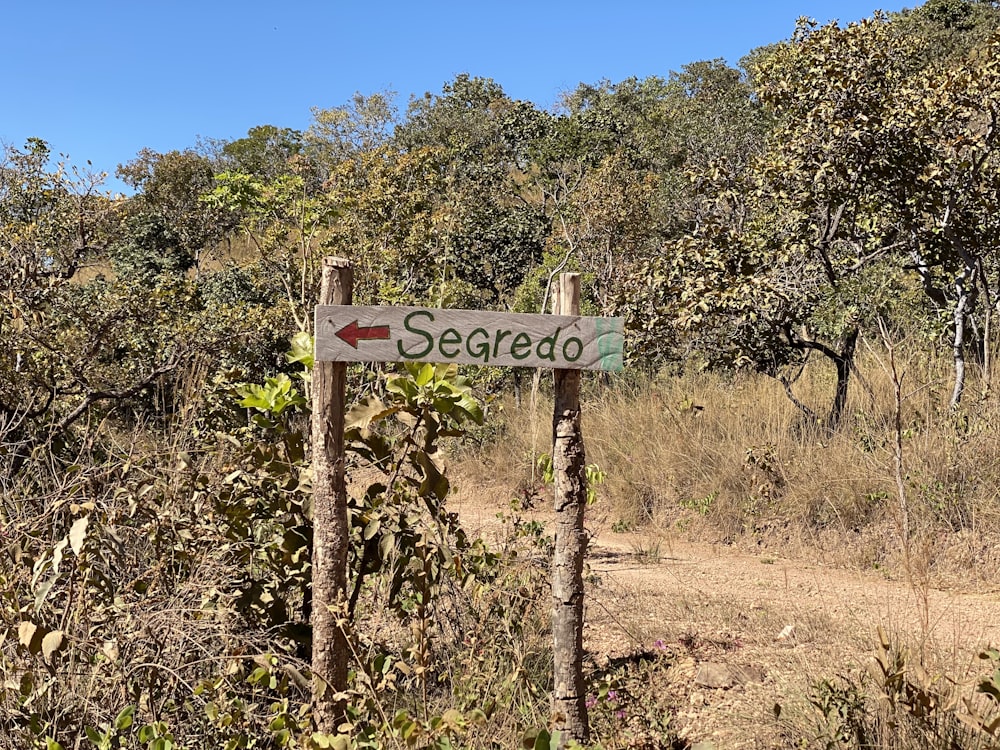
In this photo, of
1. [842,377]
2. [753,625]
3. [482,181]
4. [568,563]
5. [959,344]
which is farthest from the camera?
[482,181]

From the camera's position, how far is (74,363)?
568 cm

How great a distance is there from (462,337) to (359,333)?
1.08ft

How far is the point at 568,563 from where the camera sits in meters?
3.25

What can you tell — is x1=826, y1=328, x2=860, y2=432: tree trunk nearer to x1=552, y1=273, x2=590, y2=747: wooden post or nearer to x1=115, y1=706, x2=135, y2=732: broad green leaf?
x1=552, y1=273, x2=590, y2=747: wooden post

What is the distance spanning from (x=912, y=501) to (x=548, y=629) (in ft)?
10.1

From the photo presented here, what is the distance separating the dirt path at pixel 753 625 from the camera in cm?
363

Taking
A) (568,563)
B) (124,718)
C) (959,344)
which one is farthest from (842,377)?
(124,718)

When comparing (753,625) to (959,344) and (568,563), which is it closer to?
(568,563)

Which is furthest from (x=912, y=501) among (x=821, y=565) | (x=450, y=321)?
(x=450, y=321)

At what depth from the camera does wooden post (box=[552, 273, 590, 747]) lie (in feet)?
10.6

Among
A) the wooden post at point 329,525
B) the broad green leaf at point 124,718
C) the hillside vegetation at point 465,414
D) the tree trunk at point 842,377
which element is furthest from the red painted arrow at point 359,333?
the tree trunk at point 842,377

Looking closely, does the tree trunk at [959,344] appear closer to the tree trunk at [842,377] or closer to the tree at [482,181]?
the tree trunk at [842,377]

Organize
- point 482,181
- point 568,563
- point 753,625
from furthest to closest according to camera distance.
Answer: point 482,181, point 753,625, point 568,563

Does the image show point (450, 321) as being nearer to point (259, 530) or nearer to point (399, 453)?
point (399, 453)
